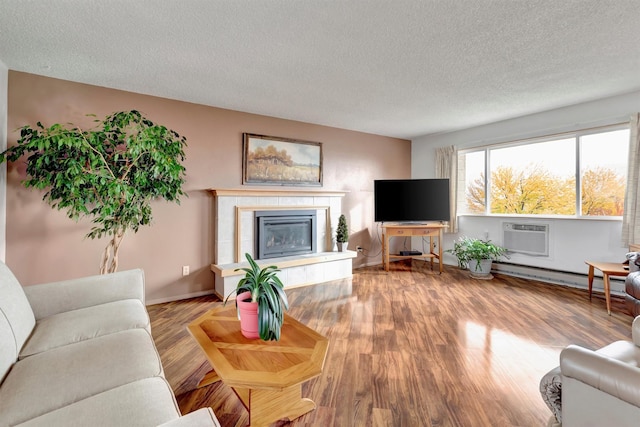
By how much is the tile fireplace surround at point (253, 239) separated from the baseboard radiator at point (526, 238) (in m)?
2.48

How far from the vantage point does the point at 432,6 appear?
6.24 ft

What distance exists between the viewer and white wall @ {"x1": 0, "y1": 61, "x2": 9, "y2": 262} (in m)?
2.65

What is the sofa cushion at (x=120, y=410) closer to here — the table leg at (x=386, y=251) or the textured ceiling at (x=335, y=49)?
the textured ceiling at (x=335, y=49)

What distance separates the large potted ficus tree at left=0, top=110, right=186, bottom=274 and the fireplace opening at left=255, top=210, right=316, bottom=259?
1.32 m

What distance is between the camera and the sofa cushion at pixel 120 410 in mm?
949

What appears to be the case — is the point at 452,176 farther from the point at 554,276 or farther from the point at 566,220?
the point at 554,276

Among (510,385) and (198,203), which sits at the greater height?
(198,203)

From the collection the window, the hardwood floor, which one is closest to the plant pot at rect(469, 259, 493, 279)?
the hardwood floor

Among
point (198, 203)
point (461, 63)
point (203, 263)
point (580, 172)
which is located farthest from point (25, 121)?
point (580, 172)

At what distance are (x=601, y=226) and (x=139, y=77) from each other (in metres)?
5.55

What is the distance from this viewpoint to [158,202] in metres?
3.49

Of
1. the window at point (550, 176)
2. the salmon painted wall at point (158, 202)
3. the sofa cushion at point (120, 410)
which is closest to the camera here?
the sofa cushion at point (120, 410)

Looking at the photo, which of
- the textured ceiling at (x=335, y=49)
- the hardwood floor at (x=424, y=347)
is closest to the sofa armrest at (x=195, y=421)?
the hardwood floor at (x=424, y=347)

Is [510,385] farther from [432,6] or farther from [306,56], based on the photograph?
[306,56]
